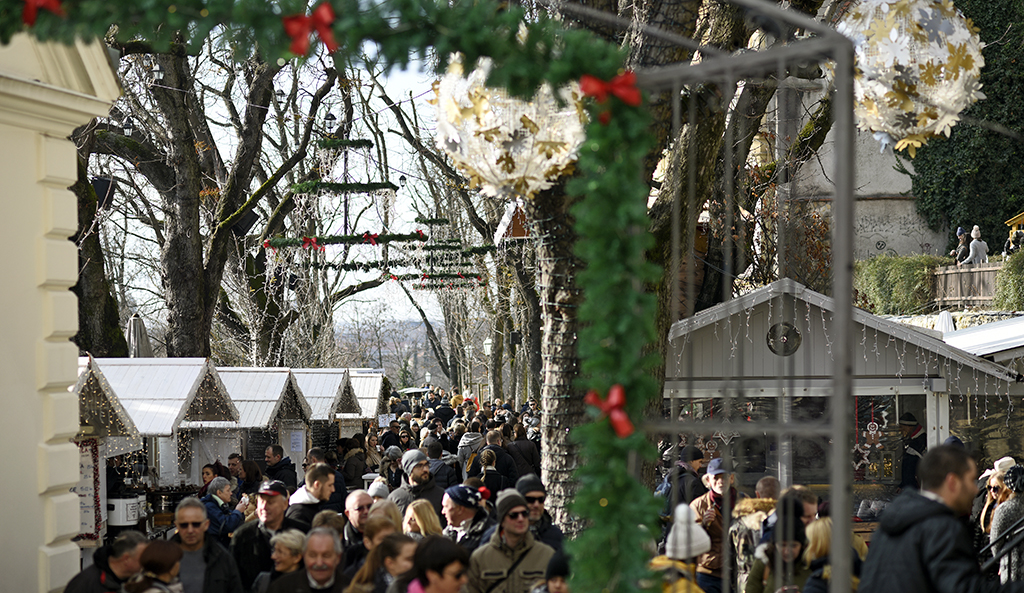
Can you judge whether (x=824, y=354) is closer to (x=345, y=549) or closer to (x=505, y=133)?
(x=345, y=549)

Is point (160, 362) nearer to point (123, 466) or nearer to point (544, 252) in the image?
point (123, 466)

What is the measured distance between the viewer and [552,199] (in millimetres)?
6766

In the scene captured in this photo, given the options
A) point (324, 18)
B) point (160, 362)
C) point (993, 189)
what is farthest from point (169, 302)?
point (993, 189)

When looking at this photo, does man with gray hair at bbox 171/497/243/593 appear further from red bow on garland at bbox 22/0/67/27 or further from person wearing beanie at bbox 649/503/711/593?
red bow on garland at bbox 22/0/67/27

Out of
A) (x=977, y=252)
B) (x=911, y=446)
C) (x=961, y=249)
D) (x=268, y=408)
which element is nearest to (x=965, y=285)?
(x=977, y=252)

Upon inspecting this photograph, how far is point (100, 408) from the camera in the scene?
9.37 m

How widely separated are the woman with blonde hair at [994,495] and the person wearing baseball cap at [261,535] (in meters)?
6.39

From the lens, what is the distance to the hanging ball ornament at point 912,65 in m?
5.71

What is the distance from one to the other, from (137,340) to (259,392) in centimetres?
260

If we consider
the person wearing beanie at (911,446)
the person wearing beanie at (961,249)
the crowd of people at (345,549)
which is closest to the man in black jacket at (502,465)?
the crowd of people at (345,549)

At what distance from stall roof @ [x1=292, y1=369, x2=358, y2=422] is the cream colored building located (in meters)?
12.2

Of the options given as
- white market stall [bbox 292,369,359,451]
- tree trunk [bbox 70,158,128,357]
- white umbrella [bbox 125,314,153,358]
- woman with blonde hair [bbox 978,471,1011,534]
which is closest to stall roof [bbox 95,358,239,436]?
tree trunk [bbox 70,158,128,357]

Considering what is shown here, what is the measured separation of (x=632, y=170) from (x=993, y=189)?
41.1 m

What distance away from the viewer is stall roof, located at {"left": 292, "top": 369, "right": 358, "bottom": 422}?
1981cm
